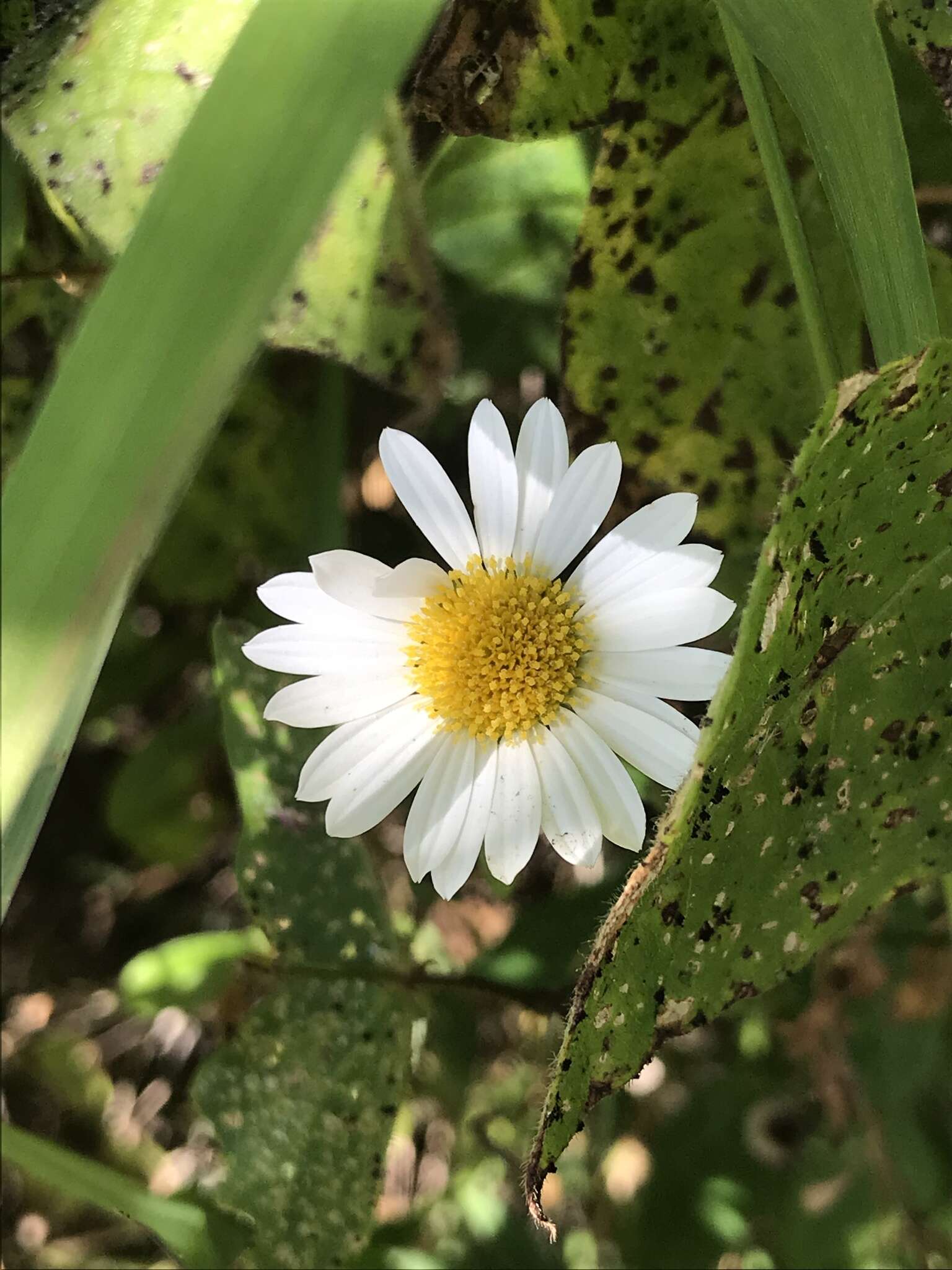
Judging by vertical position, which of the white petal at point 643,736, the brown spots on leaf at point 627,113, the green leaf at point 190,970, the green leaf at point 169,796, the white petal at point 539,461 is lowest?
the green leaf at point 190,970

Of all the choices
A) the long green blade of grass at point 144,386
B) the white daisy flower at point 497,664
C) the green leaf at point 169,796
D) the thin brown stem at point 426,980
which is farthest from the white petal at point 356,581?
the green leaf at point 169,796

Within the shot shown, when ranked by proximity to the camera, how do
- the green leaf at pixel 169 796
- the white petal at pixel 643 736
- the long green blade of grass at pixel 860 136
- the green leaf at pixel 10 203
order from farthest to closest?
the green leaf at pixel 169 796
the green leaf at pixel 10 203
the white petal at pixel 643 736
the long green blade of grass at pixel 860 136

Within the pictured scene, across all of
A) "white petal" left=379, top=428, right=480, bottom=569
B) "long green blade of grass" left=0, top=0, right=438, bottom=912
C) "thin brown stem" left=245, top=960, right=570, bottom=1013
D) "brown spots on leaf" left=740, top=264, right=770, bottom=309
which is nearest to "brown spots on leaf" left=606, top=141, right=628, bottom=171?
"brown spots on leaf" left=740, top=264, right=770, bottom=309

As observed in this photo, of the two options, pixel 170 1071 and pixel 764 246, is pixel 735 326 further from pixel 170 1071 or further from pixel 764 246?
pixel 170 1071

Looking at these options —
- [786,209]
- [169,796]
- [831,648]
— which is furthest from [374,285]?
[169,796]

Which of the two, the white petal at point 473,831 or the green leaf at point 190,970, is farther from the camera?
the green leaf at point 190,970

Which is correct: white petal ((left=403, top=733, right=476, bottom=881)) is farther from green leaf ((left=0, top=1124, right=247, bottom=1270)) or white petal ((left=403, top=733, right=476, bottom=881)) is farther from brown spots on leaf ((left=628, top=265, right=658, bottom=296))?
green leaf ((left=0, top=1124, right=247, bottom=1270))

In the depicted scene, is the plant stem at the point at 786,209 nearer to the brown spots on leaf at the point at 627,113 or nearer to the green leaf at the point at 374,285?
the brown spots on leaf at the point at 627,113
